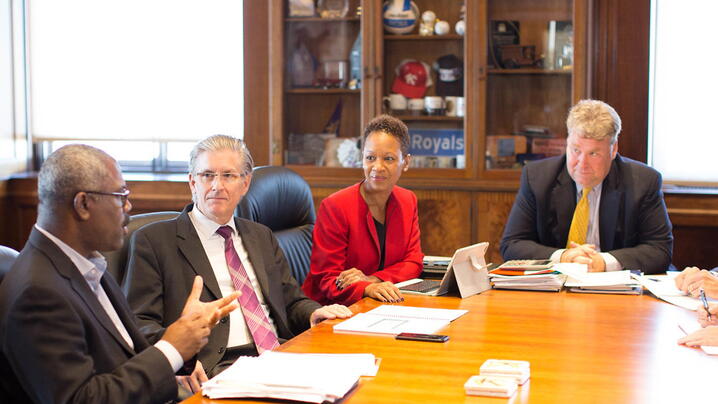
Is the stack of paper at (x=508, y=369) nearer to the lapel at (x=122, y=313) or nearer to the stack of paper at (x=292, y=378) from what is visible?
the stack of paper at (x=292, y=378)

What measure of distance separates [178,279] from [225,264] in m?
0.17

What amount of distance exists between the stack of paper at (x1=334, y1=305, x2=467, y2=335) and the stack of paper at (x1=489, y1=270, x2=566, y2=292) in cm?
44

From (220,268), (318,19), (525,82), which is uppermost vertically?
(318,19)

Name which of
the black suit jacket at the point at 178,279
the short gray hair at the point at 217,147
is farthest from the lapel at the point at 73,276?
the short gray hair at the point at 217,147

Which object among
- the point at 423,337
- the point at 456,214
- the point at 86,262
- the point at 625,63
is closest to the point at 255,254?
the point at 423,337

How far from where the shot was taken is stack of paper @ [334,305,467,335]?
2.01 meters

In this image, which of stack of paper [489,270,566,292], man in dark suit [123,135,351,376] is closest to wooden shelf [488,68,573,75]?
stack of paper [489,270,566,292]

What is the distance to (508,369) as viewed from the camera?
1.56 meters

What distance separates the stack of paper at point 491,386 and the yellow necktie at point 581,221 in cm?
175

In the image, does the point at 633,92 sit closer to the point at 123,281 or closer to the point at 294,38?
the point at 294,38

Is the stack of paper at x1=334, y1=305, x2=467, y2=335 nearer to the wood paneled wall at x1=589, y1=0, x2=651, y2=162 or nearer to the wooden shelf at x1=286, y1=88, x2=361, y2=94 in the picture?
the wood paneled wall at x1=589, y1=0, x2=651, y2=162

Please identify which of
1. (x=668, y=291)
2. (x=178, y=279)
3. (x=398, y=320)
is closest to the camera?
(x=398, y=320)

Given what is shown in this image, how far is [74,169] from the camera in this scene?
1573 mm

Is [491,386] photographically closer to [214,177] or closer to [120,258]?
[214,177]
